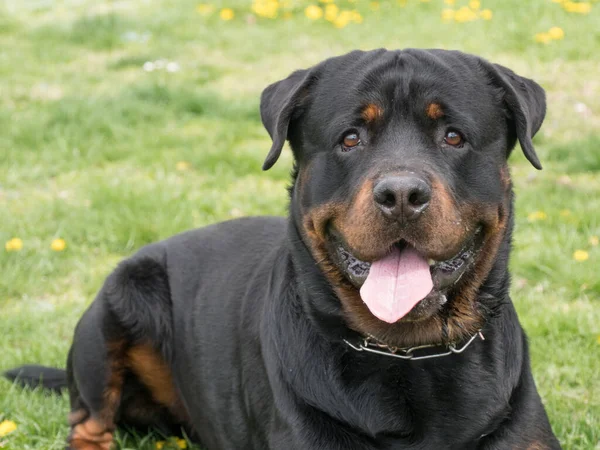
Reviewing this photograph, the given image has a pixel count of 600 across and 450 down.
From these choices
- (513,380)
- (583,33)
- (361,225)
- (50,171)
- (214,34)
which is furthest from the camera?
(214,34)

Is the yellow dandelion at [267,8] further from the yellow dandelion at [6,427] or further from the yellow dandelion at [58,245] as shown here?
the yellow dandelion at [6,427]

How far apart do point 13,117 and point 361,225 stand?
5884 millimetres

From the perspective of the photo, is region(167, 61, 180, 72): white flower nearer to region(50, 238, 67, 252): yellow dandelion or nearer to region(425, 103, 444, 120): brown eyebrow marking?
region(50, 238, 67, 252): yellow dandelion

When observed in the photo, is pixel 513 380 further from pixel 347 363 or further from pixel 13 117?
pixel 13 117

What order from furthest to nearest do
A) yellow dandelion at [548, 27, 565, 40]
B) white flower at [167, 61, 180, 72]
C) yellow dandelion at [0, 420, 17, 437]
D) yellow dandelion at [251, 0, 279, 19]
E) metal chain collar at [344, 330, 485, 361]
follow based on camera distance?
yellow dandelion at [251, 0, 279, 19], white flower at [167, 61, 180, 72], yellow dandelion at [548, 27, 565, 40], yellow dandelion at [0, 420, 17, 437], metal chain collar at [344, 330, 485, 361]

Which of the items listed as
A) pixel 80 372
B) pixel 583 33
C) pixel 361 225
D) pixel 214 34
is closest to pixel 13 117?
pixel 214 34

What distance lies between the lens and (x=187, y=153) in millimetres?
7016

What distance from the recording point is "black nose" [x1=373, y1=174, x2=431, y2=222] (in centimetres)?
270

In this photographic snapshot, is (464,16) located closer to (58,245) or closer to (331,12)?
(331,12)

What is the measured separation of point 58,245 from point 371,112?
3113 millimetres

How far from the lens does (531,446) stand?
2.98 metres

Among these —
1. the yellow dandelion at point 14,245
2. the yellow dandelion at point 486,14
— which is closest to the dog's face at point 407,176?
the yellow dandelion at point 14,245

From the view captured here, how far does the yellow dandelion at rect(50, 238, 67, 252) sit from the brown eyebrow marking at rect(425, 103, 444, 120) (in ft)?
10.6

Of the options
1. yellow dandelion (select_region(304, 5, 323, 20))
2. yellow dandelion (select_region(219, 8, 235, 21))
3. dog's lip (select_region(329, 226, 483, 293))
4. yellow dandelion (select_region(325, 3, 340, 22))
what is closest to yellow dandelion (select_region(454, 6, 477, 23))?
yellow dandelion (select_region(325, 3, 340, 22))
